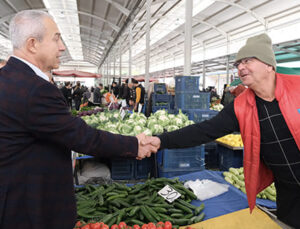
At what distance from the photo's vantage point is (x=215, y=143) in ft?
18.4

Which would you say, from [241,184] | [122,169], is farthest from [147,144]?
[122,169]

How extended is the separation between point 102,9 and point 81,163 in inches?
516

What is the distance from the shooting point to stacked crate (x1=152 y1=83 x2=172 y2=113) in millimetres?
9344

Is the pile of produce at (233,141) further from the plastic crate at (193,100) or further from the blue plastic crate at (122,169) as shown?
the blue plastic crate at (122,169)

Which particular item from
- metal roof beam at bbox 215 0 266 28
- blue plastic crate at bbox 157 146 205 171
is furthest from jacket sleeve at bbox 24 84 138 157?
metal roof beam at bbox 215 0 266 28

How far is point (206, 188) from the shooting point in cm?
295

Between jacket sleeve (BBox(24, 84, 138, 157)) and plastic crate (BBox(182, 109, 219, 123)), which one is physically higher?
jacket sleeve (BBox(24, 84, 138, 157))

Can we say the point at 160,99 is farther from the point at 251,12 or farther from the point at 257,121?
the point at 257,121

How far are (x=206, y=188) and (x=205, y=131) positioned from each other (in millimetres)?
1180

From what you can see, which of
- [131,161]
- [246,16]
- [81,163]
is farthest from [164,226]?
[246,16]

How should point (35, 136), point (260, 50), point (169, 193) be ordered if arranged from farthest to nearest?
point (169, 193) → point (260, 50) → point (35, 136)

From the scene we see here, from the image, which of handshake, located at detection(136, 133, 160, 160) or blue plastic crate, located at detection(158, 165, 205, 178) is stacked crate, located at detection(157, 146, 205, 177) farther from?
handshake, located at detection(136, 133, 160, 160)

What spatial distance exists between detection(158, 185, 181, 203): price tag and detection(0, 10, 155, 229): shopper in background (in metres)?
1.36

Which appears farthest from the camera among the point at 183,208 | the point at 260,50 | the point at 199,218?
the point at 183,208
